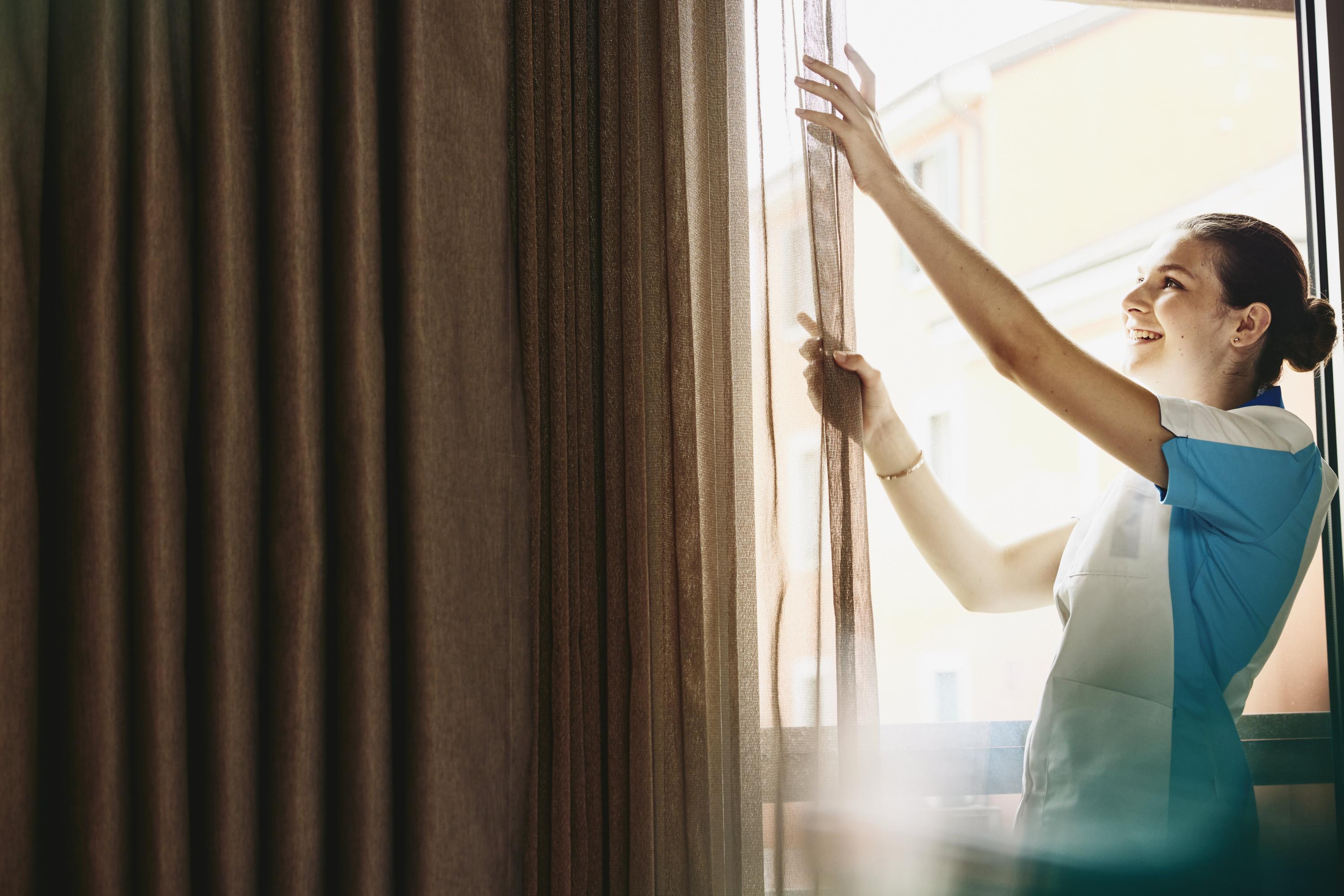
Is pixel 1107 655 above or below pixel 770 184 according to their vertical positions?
below

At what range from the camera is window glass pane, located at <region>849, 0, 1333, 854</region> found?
3.67 ft

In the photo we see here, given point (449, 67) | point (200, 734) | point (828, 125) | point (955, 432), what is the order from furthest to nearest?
1. point (955, 432)
2. point (828, 125)
3. point (449, 67)
4. point (200, 734)

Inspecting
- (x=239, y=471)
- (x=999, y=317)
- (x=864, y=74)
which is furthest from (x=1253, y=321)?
(x=239, y=471)

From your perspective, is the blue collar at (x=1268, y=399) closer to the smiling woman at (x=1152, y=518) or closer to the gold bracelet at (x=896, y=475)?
the smiling woman at (x=1152, y=518)

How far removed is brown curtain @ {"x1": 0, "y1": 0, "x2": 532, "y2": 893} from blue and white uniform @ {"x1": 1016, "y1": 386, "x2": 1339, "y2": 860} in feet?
2.30

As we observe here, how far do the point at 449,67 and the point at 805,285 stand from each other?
1.54ft

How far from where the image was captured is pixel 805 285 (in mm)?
1050

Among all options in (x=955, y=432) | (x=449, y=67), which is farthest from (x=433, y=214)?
(x=955, y=432)

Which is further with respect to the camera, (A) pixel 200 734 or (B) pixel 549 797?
(B) pixel 549 797

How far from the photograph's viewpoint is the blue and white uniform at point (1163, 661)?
1.06 metres

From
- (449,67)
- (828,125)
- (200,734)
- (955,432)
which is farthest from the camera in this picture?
(955,432)

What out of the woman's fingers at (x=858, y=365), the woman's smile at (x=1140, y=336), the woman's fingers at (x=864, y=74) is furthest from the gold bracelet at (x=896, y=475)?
the woman's fingers at (x=864, y=74)

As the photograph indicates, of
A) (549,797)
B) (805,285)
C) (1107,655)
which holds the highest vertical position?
(805,285)

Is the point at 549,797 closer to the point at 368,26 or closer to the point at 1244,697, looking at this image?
the point at 368,26
